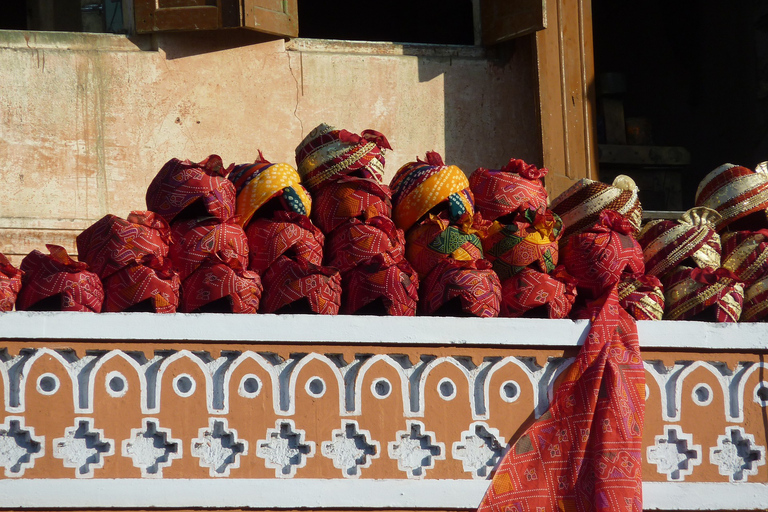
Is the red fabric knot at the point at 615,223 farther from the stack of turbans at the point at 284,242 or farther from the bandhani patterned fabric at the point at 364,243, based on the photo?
the stack of turbans at the point at 284,242

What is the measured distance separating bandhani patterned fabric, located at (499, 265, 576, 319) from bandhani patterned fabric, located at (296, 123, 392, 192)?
62 cm

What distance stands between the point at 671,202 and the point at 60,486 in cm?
532

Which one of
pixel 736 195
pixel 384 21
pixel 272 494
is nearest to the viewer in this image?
pixel 272 494

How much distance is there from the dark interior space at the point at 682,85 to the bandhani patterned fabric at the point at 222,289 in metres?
4.25

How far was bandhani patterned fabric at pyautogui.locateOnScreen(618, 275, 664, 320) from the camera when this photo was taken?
14.2ft

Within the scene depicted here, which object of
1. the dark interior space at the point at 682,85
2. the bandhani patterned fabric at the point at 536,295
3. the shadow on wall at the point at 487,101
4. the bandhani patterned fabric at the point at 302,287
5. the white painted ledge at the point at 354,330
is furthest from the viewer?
the dark interior space at the point at 682,85

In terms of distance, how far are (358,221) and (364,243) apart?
97 mm

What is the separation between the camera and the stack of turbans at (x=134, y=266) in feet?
12.9

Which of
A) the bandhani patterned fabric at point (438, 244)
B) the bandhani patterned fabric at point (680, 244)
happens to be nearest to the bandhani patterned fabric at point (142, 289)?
the bandhani patterned fabric at point (438, 244)

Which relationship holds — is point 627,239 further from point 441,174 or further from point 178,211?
→ point 178,211

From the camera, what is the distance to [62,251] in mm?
3951

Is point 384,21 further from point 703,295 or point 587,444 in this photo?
point 587,444

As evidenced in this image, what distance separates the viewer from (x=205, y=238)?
13.3 ft

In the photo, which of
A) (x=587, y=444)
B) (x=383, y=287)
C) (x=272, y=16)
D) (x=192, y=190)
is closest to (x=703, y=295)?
(x=587, y=444)
